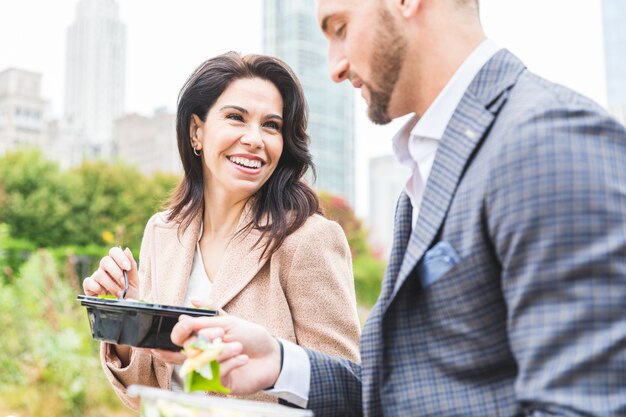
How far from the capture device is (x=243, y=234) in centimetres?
229

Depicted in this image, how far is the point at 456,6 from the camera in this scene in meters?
1.28

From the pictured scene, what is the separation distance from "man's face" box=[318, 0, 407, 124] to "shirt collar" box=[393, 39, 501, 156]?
8 centimetres

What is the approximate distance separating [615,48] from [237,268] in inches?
3265

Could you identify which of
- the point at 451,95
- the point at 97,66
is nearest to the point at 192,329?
the point at 451,95

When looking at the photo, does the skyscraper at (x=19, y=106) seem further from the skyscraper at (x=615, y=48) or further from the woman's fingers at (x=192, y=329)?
the woman's fingers at (x=192, y=329)

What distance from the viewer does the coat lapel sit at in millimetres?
2156

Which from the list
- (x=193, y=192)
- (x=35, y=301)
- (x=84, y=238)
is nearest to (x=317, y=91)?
(x=84, y=238)

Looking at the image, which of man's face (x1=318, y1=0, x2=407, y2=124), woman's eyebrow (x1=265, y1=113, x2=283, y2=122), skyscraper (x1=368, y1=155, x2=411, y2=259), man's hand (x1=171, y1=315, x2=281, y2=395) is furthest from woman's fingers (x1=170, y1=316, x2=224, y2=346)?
skyscraper (x1=368, y1=155, x2=411, y2=259)

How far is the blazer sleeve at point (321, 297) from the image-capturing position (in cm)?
205

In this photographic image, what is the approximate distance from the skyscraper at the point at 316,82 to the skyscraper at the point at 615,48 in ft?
91.5

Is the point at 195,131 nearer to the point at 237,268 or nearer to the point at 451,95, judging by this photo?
the point at 237,268

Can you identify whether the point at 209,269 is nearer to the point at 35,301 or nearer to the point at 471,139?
the point at 471,139

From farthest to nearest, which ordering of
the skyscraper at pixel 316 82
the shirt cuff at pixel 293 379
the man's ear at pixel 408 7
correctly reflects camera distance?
the skyscraper at pixel 316 82, the shirt cuff at pixel 293 379, the man's ear at pixel 408 7

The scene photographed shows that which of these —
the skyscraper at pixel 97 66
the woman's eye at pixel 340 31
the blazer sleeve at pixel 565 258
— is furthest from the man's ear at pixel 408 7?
the skyscraper at pixel 97 66
